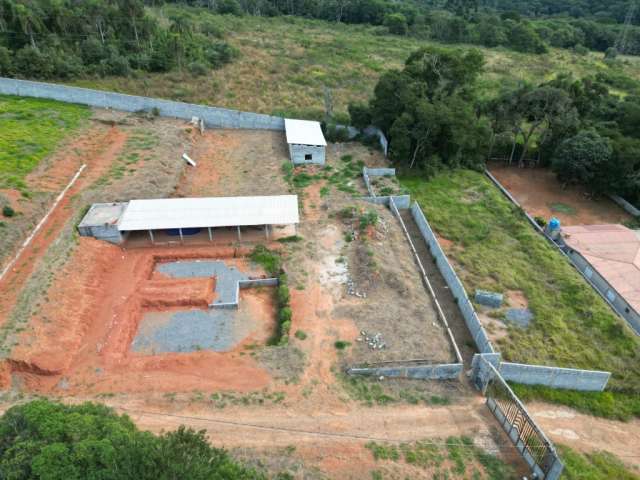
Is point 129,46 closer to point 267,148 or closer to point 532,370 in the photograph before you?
point 267,148

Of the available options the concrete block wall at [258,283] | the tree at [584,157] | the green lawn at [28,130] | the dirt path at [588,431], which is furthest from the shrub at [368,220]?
the green lawn at [28,130]

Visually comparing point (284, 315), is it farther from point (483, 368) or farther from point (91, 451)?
point (91, 451)

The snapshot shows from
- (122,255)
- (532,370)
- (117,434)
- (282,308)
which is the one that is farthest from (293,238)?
(117,434)

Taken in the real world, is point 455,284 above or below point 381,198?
below

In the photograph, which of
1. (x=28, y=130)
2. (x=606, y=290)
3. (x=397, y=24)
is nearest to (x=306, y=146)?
(x=28, y=130)

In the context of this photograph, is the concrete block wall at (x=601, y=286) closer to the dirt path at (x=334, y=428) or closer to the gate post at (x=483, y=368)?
the gate post at (x=483, y=368)

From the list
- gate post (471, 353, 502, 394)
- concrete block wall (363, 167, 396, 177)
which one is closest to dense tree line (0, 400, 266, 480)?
gate post (471, 353, 502, 394)
